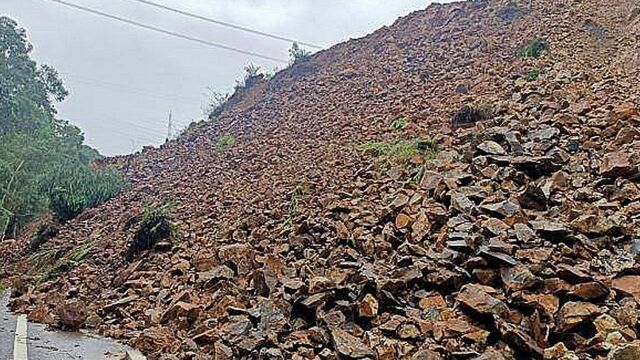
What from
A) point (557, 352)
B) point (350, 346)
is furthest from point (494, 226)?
point (350, 346)

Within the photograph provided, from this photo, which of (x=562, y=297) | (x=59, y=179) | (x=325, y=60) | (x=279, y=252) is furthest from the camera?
(x=325, y=60)

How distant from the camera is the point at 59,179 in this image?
48.5 ft

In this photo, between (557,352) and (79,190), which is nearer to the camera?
(557,352)

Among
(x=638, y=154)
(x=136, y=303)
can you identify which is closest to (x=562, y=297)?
(x=638, y=154)

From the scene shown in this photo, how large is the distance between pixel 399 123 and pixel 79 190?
851cm

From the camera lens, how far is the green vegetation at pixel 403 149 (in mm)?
8211

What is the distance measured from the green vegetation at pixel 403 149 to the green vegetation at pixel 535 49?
13.5ft

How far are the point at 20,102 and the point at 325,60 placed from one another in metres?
11.6

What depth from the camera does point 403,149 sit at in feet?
28.1

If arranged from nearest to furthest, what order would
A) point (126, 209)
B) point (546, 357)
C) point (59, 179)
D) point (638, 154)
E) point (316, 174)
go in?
1. point (546, 357)
2. point (638, 154)
3. point (316, 174)
4. point (126, 209)
5. point (59, 179)

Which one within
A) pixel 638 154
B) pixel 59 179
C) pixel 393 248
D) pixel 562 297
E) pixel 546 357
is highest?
pixel 59 179

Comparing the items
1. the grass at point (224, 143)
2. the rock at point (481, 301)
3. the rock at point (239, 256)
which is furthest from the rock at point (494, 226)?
the grass at point (224, 143)

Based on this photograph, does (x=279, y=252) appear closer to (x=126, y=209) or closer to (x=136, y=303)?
(x=136, y=303)

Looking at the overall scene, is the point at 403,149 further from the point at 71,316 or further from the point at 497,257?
the point at 71,316
